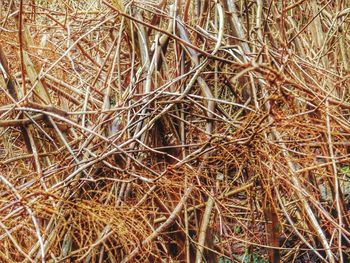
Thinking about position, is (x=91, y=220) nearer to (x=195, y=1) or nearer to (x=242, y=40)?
(x=242, y=40)

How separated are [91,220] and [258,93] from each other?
89 cm

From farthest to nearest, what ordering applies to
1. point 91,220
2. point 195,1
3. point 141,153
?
point 195,1 → point 141,153 → point 91,220

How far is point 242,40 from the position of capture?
2162 millimetres

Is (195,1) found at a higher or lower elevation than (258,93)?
higher

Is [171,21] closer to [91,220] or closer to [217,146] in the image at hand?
[217,146]

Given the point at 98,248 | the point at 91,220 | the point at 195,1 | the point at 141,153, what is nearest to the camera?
the point at 91,220

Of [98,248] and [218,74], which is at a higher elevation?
[218,74]

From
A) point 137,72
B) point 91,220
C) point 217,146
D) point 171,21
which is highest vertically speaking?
point 171,21

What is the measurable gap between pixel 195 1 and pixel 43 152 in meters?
0.95

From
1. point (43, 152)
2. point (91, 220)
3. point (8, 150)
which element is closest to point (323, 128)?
point (91, 220)

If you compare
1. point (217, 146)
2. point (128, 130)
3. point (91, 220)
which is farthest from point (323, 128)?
point (91, 220)

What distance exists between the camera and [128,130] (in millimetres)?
2012

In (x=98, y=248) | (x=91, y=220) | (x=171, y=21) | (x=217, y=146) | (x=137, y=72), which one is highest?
(x=171, y=21)

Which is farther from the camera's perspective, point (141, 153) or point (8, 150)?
point (8, 150)
